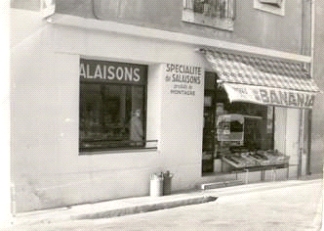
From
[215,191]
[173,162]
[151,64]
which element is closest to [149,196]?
[173,162]

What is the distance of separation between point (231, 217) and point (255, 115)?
18.5 ft

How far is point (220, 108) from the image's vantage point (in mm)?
12508

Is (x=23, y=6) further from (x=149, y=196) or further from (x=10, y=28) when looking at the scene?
(x=149, y=196)

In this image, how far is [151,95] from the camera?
10.7 meters

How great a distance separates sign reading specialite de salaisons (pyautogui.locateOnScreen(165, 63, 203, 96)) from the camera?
10797 mm

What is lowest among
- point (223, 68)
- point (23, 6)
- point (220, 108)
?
point (220, 108)

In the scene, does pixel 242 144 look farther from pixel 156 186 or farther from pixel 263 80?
pixel 156 186

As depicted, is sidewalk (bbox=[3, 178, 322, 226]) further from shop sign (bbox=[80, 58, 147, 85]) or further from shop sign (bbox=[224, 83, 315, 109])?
shop sign (bbox=[80, 58, 147, 85])

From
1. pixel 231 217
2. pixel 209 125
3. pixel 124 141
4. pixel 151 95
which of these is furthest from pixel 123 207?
pixel 209 125

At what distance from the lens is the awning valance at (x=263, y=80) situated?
36.7ft

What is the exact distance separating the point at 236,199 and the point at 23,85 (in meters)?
5.04

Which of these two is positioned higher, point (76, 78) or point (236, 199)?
point (76, 78)

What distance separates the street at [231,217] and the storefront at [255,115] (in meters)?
1.90

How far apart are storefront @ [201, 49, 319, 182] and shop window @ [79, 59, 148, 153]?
6.47ft
